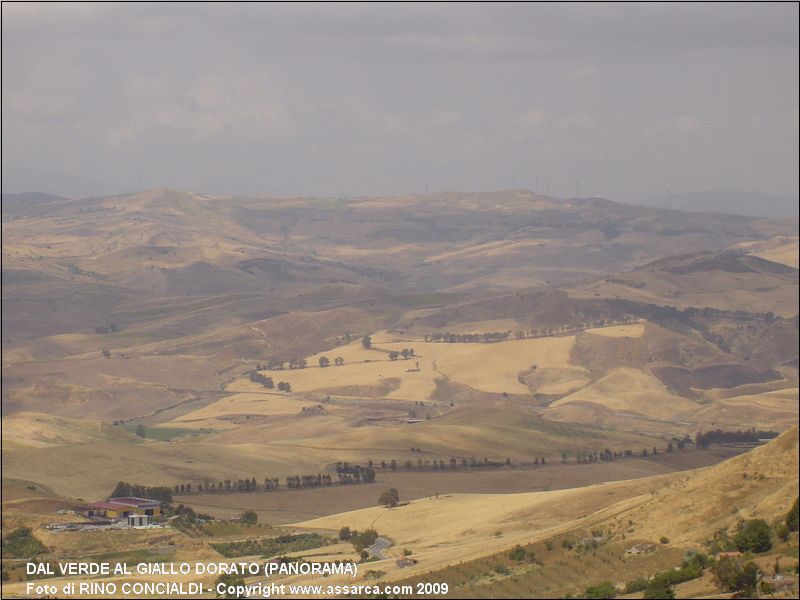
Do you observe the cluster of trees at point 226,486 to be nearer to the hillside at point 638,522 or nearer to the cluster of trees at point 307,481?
the cluster of trees at point 307,481

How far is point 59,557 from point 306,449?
287 feet

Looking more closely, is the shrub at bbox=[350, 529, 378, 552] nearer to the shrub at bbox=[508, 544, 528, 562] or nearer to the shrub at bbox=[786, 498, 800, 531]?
the shrub at bbox=[508, 544, 528, 562]

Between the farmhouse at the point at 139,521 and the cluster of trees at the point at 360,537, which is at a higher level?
the farmhouse at the point at 139,521

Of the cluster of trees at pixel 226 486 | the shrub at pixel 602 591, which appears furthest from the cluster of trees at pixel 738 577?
the cluster of trees at pixel 226 486

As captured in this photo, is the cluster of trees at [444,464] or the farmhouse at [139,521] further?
the cluster of trees at [444,464]

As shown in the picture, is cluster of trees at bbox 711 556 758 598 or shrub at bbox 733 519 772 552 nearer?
cluster of trees at bbox 711 556 758 598

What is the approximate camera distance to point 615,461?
6383 inches

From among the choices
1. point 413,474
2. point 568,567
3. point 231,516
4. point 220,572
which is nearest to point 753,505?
point 568,567

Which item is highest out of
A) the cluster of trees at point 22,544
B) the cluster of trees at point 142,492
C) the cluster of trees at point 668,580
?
the cluster of trees at point 668,580

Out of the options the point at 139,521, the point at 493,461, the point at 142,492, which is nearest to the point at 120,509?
the point at 139,521

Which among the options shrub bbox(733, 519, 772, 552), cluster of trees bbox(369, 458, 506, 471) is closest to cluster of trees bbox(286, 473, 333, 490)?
cluster of trees bbox(369, 458, 506, 471)

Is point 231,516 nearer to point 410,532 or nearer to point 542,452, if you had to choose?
point 410,532

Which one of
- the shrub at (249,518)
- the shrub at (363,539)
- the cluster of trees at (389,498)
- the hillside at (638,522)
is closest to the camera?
the hillside at (638,522)

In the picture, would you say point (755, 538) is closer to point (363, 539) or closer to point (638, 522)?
point (638, 522)
